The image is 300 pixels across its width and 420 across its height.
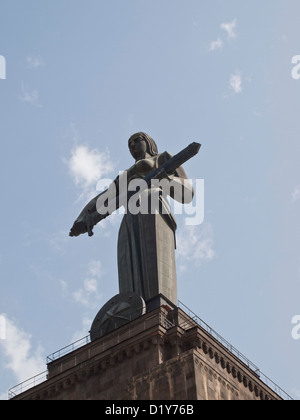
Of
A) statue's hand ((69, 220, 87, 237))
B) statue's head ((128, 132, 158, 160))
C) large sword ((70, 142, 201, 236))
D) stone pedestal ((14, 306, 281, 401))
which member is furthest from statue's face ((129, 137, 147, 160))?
stone pedestal ((14, 306, 281, 401))

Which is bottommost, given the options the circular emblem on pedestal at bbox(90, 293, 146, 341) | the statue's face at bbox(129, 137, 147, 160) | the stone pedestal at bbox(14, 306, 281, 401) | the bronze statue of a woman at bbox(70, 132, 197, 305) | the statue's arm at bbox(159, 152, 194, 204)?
the stone pedestal at bbox(14, 306, 281, 401)

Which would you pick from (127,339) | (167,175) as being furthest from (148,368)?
(167,175)

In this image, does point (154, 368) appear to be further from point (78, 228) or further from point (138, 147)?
point (138, 147)

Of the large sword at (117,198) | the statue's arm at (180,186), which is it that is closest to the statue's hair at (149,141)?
the statue's arm at (180,186)

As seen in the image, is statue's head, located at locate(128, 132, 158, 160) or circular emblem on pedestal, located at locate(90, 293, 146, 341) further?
statue's head, located at locate(128, 132, 158, 160)

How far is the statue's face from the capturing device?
45594 millimetres

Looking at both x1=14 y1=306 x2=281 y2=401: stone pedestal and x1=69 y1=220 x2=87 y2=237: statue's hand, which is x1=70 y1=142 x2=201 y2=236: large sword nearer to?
x1=69 y1=220 x2=87 y2=237: statue's hand

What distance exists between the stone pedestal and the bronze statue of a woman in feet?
10.9

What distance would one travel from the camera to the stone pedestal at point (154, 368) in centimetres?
3256

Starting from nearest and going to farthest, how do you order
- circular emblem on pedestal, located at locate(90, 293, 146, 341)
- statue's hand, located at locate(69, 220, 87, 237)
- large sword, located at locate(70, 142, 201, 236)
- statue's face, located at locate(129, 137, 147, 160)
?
circular emblem on pedestal, located at locate(90, 293, 146, 341)
large sword, located at locate(70, 142, 201, 236)
statue's hand, located at locate(69, 220, 87, 237)
statue's face, located at locate(129, 137, 147, 160)

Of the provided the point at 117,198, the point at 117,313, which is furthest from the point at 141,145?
the point at 117,313

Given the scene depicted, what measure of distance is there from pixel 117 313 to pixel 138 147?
1074 centimetres
